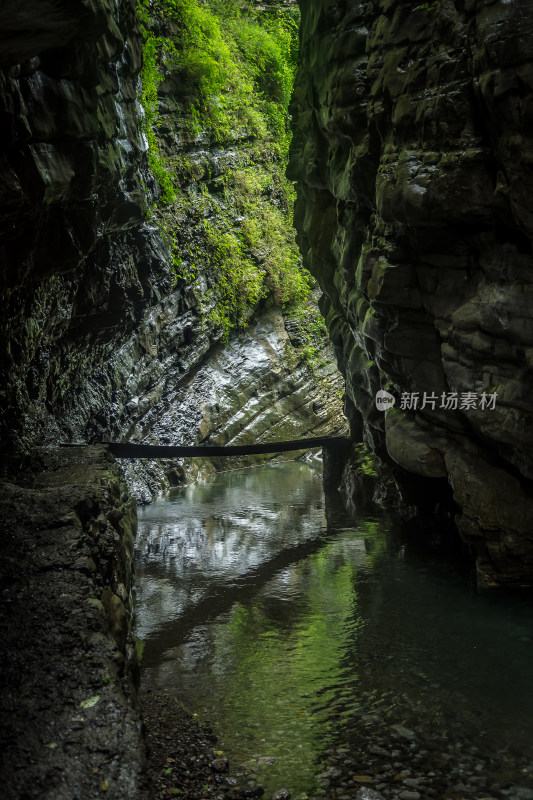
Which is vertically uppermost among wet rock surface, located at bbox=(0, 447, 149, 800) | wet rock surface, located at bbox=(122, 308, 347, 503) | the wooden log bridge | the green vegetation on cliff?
the green vegetation on cliff

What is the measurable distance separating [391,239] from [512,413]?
11.2ft

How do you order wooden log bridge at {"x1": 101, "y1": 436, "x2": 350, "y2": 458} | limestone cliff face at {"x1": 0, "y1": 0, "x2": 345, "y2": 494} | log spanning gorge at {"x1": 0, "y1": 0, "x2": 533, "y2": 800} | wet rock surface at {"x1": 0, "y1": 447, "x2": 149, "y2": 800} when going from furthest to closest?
wooden log bridge at {"x1": 101, "y1": 436, "x2": 350, "y2": 458}
limestone cliff face at {"x1": 0, "y1": 0, "x2": 345, "y2": 494}
log spanning gorge at {"x1": 0, "y1": 0, "x2": 533, "y2": 800}
wet rock surface at {"x1": 0, "y1": 447, "x2": 149, "y2": 800}

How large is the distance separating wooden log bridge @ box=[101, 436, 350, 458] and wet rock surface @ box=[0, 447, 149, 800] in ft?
20.1

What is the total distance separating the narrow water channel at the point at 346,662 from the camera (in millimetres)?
5004

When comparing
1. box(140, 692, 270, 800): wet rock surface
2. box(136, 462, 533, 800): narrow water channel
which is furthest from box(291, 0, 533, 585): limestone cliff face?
box(140, 692, 270, 800): wet rock surface

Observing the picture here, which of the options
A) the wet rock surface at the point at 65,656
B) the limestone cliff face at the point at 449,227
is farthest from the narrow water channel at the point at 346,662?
the limestone cliff face at the point at 449,227

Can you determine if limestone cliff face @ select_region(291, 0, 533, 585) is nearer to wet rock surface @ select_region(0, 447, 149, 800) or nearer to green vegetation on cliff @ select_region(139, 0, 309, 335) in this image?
wet rock surface @ select_region(0, 447, 149, 800)

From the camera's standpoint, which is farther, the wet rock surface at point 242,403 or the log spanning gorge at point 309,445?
the wet rock surface at point 242,403

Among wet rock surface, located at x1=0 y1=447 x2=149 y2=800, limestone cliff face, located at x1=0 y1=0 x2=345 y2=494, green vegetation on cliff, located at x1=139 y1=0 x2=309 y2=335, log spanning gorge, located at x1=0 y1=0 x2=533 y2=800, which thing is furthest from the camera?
green vegetation on cliff, located at x1=139 y1=0 x2=309 y2=335

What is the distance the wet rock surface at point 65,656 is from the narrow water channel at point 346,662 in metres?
1.45

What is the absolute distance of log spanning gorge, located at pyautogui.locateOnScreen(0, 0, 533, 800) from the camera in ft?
15.8

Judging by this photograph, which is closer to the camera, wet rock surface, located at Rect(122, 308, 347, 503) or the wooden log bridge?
the wooden log bridge

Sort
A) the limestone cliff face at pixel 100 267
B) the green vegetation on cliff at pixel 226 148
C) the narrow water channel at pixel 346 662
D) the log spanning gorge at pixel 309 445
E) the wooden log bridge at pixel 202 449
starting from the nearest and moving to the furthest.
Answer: the log spanning gorge at pixel 309 445 → the narrow water channel at pixel 346 662 → the limestone cliff face at pixel 100 267 → the wooden log bridge at pixel 202 449 → the green vegetation on cliff at pixel 226 148

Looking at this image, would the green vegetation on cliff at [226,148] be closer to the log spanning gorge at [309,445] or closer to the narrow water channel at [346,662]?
the log spanning gorge at [309,445]
